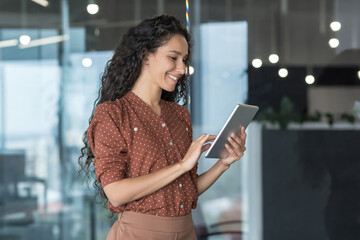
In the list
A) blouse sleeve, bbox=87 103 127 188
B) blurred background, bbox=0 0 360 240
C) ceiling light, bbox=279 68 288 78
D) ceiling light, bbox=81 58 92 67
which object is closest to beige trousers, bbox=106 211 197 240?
blouse sleeve, bbox=87 103 127 188

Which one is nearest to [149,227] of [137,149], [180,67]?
[137,149]

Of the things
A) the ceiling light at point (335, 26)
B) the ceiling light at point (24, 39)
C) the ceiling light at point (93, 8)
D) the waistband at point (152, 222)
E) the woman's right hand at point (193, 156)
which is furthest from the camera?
the ceiling light at point (24, 39)

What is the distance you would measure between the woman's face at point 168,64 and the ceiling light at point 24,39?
2.11m

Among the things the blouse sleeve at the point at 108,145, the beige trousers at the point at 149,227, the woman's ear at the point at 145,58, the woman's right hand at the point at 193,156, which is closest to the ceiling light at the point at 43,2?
the woman's ear at the point at 145,58

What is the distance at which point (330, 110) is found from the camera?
118 inches

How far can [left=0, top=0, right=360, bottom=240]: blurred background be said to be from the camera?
3.02 meters

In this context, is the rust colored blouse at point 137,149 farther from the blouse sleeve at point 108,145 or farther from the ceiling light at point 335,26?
the ceiling light at point 335,26

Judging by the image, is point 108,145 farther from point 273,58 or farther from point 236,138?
point 273,58

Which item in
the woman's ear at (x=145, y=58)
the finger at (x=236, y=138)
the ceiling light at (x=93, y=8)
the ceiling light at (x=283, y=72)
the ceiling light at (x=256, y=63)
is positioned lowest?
the finger at (x=236, y=138)

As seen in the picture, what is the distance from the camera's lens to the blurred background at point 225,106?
3.02m

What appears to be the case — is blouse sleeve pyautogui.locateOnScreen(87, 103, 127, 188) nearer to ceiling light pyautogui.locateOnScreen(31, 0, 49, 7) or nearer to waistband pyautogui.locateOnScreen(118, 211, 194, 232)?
waistband pyautogui.locateOnScreen(118, 211, 194, 232)

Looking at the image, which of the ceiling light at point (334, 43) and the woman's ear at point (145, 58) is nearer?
the woman's ear at point (145, 58)

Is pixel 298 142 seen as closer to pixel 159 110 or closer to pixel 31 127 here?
pixel 159 110

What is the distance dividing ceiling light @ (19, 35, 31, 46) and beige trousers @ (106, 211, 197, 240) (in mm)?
2251
